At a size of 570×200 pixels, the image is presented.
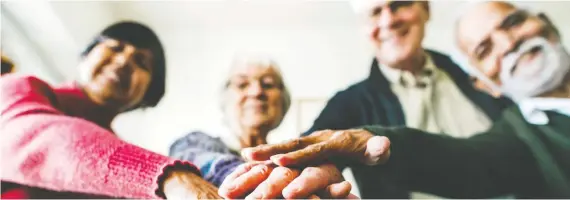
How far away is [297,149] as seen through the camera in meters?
0.61

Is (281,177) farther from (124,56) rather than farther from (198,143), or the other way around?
(124,56)

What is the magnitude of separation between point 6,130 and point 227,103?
0.26 m

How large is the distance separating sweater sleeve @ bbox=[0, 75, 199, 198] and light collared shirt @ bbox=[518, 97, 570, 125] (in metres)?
0.45

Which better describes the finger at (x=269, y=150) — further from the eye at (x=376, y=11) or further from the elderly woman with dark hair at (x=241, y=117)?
the eye at (x=376, y=11)

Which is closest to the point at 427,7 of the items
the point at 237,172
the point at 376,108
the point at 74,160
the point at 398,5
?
the point at 398,5

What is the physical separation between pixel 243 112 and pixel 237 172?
0.50 feet

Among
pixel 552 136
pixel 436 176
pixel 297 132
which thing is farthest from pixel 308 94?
pixel 552 136

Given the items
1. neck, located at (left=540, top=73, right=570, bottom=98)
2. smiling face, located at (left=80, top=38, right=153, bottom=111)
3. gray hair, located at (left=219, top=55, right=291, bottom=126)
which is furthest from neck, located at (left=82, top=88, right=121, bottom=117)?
neck, located at (left=540, top=73, right=570, bottom=98)

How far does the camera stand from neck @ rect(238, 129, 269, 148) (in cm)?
69

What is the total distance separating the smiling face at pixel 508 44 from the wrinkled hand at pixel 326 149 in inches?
7.9

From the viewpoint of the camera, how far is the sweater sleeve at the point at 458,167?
0.69 meters

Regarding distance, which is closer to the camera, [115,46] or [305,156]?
[305,156]

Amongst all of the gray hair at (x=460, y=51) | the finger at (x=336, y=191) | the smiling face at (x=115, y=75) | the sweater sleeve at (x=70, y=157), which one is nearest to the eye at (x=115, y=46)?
the smiling face at (x=115, y=75)

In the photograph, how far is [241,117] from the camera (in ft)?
2.37
